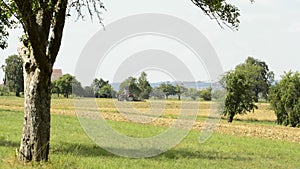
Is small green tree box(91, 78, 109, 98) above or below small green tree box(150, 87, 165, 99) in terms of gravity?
above

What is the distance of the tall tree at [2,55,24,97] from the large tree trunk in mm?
111202

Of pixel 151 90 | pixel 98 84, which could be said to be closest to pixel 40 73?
pixel 98 84

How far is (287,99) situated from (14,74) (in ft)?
259

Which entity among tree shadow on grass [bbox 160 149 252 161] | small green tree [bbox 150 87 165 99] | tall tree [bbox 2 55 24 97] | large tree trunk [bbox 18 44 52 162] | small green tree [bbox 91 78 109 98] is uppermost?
tall tree [bbox 2 55 24 97]

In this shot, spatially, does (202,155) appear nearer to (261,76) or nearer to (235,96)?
(235,96)

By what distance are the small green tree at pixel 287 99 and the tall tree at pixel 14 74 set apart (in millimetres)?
71036

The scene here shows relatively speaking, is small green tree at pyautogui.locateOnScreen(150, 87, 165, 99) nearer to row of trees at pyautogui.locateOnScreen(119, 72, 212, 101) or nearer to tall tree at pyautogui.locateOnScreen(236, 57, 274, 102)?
row of trees at pyautogui.locateOnScreen(119, 72, 212, 101)

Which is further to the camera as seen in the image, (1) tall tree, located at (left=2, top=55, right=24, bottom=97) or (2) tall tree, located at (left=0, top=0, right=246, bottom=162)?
(1) tall tree, located at (left=2, top=55, right=24, bottom=97)

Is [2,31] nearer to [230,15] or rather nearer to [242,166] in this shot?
[230,15]

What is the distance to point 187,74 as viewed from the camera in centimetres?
2112

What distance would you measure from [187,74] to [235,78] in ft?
149

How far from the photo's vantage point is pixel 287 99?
227ft

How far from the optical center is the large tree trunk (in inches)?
477

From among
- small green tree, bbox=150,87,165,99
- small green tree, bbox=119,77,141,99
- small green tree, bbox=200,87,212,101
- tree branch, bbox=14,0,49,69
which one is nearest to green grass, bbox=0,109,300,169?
tree branch, bbox=14,0,49,69
